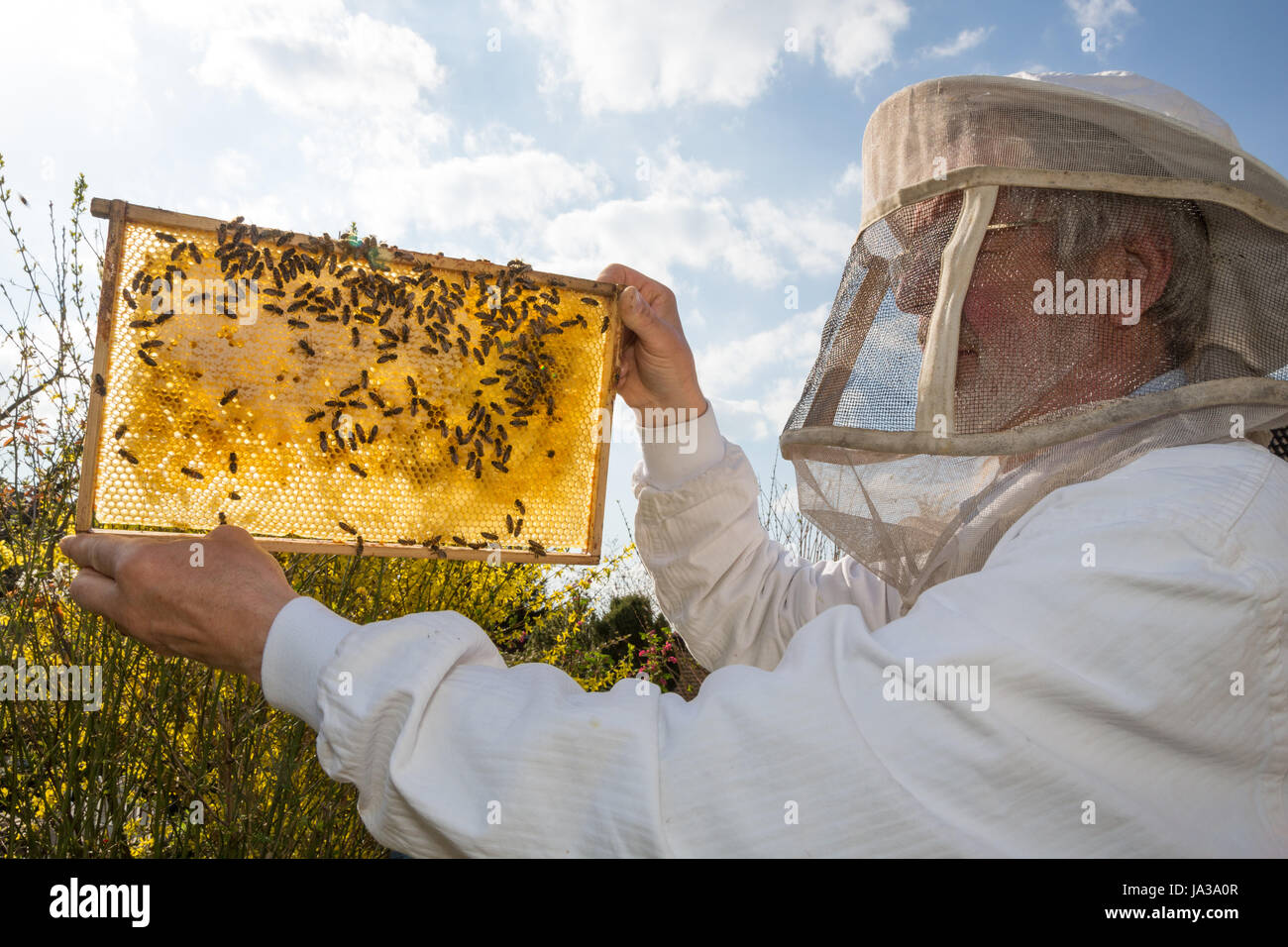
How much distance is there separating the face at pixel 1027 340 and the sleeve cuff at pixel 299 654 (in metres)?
1.64

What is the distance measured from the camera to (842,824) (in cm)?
152

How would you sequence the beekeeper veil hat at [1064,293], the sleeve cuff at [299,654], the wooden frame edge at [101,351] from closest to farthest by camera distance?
the sleeve cuff at [299,654]
the beekeeper veil hat at [1064,293]
the wooden frame edge at [101,351]

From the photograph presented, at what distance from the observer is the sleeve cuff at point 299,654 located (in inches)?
69.8

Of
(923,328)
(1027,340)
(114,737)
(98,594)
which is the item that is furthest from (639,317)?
(114,737)

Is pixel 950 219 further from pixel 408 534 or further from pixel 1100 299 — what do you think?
pixel 408 534

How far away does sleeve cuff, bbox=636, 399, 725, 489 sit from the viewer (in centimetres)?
343

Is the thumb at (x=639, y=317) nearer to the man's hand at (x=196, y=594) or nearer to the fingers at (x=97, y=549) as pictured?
the man's hand at (x=196, y=594)

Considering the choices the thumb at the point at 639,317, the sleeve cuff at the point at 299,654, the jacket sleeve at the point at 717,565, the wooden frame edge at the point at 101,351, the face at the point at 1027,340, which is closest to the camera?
the sleeve cuff at the point at 299,654

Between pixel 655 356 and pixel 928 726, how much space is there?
2014mm

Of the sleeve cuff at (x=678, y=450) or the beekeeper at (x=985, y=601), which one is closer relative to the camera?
the beekeeper at (x=985, y=601)

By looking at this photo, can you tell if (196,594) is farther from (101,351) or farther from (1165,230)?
(1165,230)

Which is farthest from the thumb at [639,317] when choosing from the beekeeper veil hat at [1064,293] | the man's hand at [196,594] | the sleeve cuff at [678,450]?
the man's hand at [196,594]

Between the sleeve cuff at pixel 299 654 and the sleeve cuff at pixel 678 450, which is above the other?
the sleeve cuff at pixel 678 450

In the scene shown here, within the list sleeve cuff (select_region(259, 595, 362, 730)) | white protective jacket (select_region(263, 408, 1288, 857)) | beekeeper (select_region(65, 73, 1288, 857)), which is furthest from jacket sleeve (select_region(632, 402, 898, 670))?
sleeve cuff (select_region(259, 595, 362, 730))
